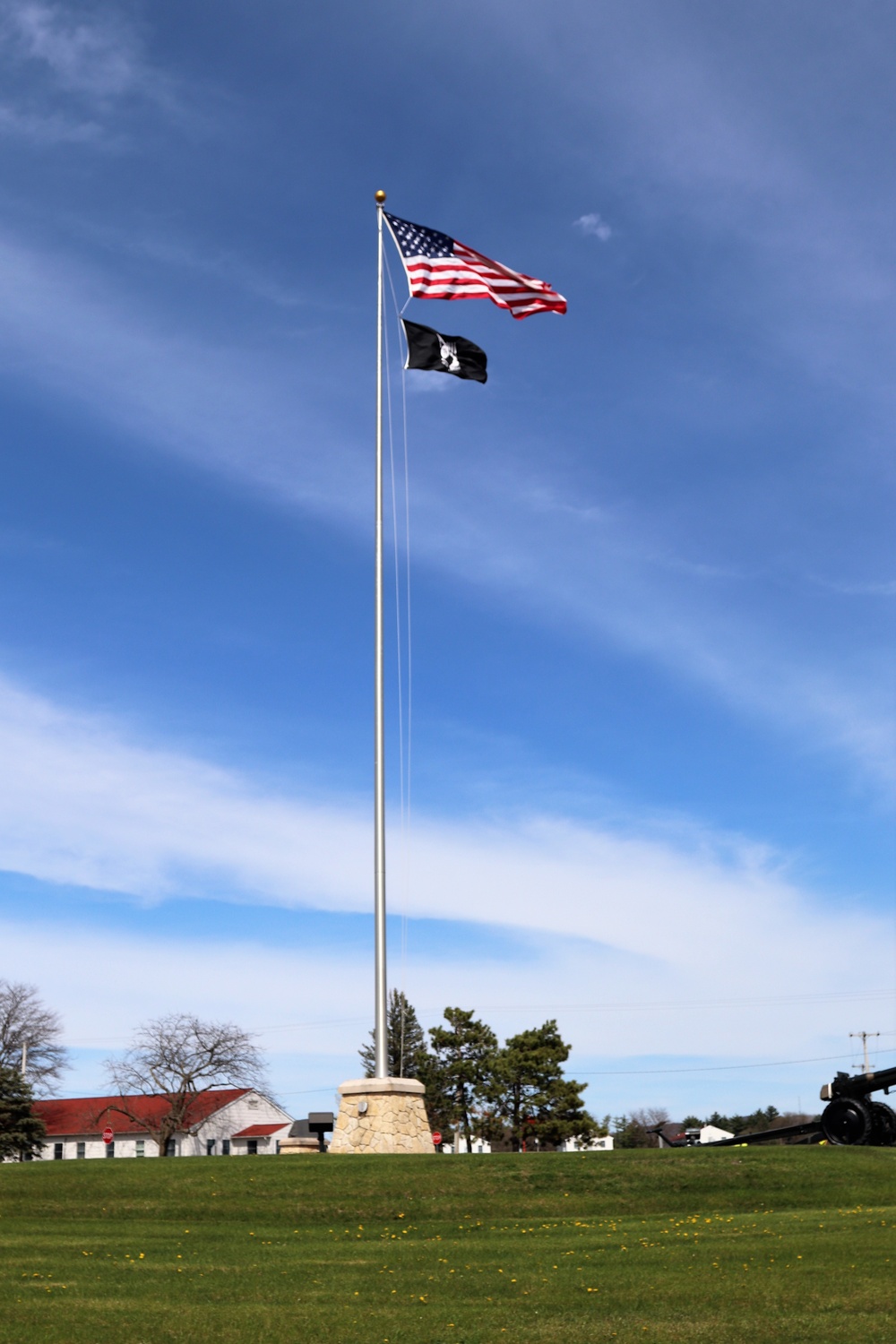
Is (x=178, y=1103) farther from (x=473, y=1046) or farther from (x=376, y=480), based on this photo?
(x=376, y=480)

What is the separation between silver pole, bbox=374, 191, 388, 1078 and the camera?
2312 centimetres

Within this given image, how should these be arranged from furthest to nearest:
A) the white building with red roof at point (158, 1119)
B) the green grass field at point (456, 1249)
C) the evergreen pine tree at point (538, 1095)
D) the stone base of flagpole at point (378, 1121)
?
the white building with red roof at point (158, 1119), the evergreen pine tree at point (538, 1095), the stone base of flagpole at point (378, 1121), the green grass field at point (456, 1249)

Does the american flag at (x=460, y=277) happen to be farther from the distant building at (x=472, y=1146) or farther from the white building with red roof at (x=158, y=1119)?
the white building with red roof at (x=158, y=1119)

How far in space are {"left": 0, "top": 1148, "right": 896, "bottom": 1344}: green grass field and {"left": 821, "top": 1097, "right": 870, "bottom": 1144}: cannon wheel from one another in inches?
58.2

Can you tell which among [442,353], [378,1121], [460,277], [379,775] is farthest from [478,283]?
[378,1121]

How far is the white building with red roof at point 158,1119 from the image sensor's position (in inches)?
2677

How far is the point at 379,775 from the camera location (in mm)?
24594

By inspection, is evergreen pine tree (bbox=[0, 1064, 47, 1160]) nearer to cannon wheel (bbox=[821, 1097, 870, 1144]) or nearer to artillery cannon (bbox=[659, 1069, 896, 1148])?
artillery cannon (bbox=[659, 1069, 896, 1148])

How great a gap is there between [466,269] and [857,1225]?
19.0 meters

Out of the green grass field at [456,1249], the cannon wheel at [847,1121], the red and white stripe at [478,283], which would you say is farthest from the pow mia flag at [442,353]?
the cannon wheel at [847,1121]

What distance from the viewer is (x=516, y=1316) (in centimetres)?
1104

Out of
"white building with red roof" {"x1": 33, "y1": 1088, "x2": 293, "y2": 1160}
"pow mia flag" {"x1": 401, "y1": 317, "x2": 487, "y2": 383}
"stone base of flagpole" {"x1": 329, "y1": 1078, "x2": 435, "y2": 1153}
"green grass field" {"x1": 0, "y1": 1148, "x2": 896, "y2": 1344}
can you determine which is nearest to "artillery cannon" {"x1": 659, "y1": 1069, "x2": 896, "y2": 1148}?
"green grass field" {"x1": 0, "y1": 1148, "x2": 896, "y2": 1344}

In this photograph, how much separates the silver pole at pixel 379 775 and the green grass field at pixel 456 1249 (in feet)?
8.21

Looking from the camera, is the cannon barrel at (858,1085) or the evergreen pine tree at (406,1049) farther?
the evergreen pine tree at (406,1049)
